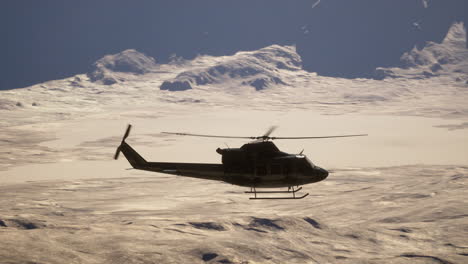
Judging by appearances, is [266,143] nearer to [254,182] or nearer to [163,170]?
[254,182]

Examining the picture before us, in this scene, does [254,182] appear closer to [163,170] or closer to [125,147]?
[163,170]

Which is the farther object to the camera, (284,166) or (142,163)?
(142,163)

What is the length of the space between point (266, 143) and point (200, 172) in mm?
9399

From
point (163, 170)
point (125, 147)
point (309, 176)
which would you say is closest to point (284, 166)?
point (309, 176)

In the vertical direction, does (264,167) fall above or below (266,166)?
below

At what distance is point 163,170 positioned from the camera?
71.9m

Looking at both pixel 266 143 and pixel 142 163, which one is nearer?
pixel 266 143

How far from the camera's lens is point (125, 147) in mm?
74375

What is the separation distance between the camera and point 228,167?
68.6 metres

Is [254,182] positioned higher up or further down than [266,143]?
further down

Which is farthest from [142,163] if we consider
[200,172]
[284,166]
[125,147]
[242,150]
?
[284,166]

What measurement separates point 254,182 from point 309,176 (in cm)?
671

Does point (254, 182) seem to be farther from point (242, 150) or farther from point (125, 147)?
point (125, 147)

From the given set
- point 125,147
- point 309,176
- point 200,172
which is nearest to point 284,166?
point 309,176
